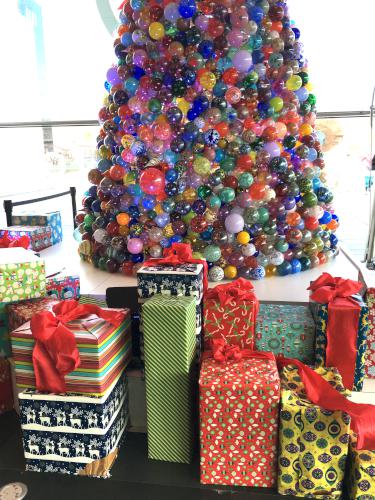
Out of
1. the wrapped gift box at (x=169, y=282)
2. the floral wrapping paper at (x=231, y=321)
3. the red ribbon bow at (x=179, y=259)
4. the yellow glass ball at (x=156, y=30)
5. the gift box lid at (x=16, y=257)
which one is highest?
the yellow glass ball at (x=156, y=30)

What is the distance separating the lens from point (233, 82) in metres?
3.54

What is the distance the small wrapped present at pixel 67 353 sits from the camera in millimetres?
1345

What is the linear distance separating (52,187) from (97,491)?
6.11 meters

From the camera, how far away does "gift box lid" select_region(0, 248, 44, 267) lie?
1897 mm

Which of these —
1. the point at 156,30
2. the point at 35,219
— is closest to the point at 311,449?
the point at 156,30

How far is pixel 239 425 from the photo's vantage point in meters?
1.33

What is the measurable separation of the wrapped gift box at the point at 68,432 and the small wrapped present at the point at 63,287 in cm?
84

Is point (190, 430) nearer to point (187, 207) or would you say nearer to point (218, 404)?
point (218, 404)

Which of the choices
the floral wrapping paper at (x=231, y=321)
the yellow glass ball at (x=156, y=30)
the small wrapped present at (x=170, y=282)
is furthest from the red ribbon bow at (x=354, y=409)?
the yellow glass ball at (x=156, y=30)

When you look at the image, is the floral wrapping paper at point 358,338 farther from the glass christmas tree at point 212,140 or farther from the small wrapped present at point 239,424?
the glass christmas tree at point 212,140

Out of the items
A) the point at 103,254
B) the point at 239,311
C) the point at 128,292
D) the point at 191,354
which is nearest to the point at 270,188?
the point at 103,254

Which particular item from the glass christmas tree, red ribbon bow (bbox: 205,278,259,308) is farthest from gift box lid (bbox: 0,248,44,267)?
the glass christmas tree

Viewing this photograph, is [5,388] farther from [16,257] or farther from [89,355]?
[89,355]

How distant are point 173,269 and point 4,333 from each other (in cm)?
85
